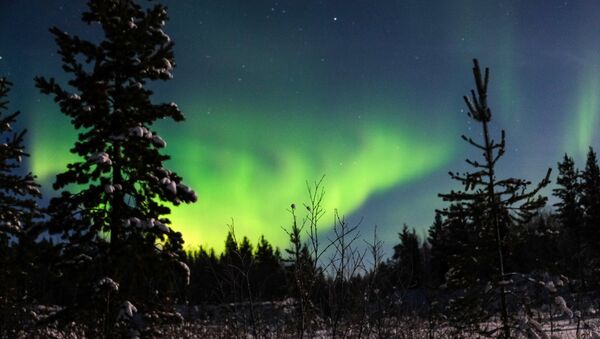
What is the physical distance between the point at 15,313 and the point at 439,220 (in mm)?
55501

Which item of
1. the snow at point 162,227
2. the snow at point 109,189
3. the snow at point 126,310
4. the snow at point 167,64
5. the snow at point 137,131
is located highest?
the snow at point 167,64

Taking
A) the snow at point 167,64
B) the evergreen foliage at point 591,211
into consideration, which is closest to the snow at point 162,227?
the snow at point 167,64

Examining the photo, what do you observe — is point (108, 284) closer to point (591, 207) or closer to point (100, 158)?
point (100, 158)

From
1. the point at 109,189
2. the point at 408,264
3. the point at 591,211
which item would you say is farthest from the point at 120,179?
the point at 408,264

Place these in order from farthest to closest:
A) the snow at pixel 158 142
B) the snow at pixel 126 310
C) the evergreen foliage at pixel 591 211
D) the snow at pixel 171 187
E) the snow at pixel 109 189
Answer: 1. the evergreen foliage at pixel 591 211
2. the snow at pixel 158 142
3. the snow at pixel 171 187
4. the snow at pixel 109 189
5. the snow at pixel 126 310

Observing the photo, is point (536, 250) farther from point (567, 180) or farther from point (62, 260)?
point (62, 260)

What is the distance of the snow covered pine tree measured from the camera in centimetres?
993

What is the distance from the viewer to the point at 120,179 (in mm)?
10695

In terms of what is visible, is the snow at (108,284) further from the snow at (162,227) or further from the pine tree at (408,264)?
the pine tree at (408,264)

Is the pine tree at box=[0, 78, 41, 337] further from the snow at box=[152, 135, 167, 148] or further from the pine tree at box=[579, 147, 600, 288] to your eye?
the pine tree at box=[579, 147, 600, 288]

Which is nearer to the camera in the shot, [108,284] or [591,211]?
[108,284]

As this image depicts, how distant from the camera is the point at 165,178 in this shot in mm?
10625

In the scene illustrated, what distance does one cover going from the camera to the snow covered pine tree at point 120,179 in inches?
391

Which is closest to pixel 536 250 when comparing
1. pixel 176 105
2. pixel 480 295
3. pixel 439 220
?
pixel 439 220
